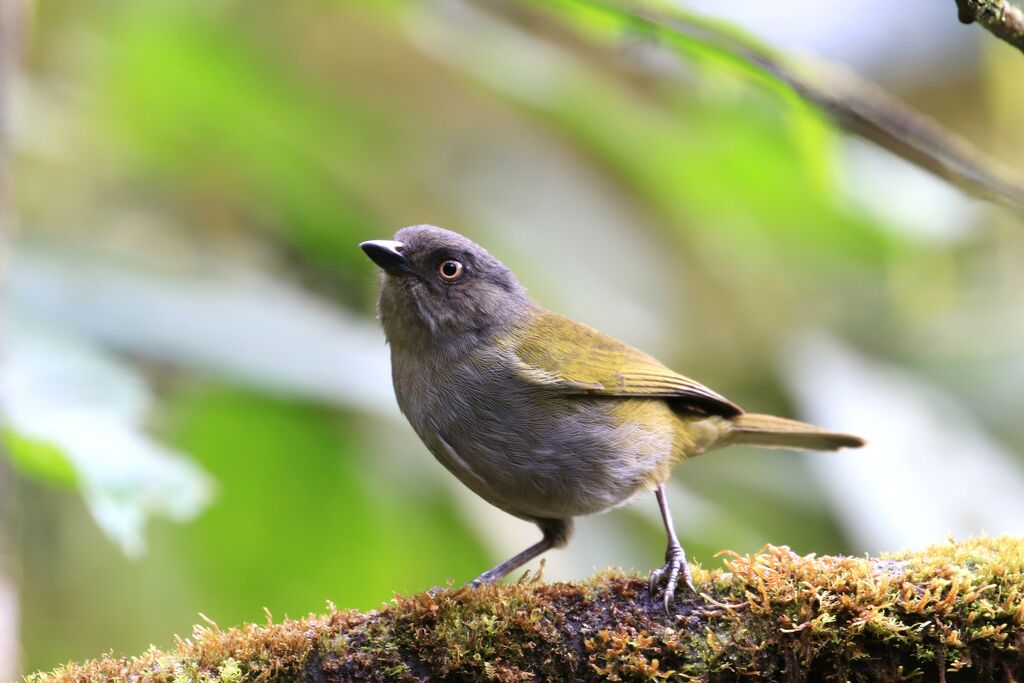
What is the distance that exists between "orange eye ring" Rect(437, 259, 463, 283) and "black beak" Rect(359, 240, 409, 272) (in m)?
0.12

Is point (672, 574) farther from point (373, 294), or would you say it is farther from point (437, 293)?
point (373, 294)

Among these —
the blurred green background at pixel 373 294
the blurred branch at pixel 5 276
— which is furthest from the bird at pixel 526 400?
the blurred branch at pixel 5 276

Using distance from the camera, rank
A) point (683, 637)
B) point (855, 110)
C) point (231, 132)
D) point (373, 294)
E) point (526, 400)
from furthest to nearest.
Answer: point (373, 294) → point (231, 132) → point (526, 400) → point (855, 110) → point (683, 637)

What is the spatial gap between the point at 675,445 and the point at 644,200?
479 cm

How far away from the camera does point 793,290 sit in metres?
6.79

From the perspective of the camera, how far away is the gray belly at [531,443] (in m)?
3.17

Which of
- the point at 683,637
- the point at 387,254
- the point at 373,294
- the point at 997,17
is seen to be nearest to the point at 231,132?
the point at 373,294

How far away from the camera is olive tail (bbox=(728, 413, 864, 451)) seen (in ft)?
12.6

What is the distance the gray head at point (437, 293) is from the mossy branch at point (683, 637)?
107 cm

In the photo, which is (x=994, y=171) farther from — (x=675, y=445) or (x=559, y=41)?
(x=559, y=41)

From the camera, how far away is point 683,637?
2607 mm

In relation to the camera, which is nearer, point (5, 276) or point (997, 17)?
point (997, 17)

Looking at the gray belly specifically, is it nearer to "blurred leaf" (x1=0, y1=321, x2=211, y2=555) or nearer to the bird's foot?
the bird's foot

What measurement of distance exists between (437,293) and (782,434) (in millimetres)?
1399
